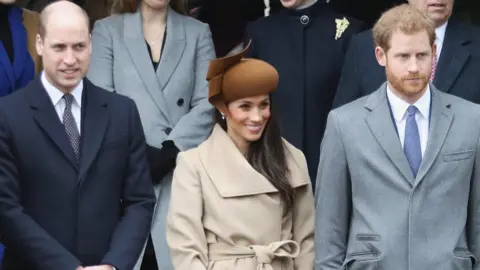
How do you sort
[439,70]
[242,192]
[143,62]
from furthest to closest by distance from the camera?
[143,62] → [439,70] → [242,192]

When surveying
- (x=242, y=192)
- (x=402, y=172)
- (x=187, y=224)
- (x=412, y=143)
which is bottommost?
(x=187, y=224)

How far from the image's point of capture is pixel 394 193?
17.5 ft

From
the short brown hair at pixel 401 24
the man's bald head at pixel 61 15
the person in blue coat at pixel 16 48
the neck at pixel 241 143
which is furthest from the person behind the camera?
the person in blue coat at pixel 16 48

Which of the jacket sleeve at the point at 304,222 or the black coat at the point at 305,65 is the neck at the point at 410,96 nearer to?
the jacket sleeve at the point at 304,222

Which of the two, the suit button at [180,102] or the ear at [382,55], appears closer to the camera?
the ear at [382,55]

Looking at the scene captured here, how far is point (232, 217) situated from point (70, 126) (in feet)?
2.73

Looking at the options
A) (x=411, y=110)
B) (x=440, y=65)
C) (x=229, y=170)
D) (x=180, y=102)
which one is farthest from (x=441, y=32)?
(x=229, y=170)

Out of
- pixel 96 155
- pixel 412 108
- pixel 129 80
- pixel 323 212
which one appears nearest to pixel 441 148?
pixel 412 108

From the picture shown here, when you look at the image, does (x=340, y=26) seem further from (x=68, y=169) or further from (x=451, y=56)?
(x=68, y=169)

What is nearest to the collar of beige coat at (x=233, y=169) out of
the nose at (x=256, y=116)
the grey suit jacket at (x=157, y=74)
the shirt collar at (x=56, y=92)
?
the nose at (x=256, y=116)

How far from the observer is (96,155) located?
5.49m

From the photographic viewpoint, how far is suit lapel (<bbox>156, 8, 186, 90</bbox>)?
677 centimetres

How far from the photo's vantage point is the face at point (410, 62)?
17.6ft

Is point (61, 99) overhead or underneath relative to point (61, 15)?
underneath
